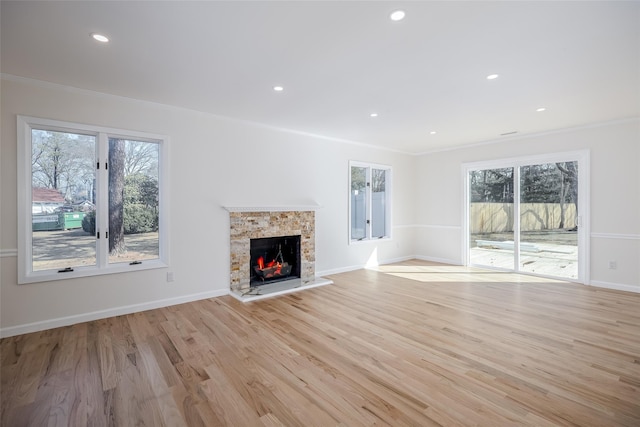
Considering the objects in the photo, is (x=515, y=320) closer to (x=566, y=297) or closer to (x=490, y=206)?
(x=566, y=297)

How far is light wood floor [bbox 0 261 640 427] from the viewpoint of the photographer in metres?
1.94

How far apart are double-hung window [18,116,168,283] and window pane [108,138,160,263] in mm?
10

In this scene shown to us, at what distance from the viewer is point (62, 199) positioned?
11.3ft

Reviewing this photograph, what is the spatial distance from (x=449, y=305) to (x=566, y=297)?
6.28 ft

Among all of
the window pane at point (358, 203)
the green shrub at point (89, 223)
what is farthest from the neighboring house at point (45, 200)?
the window pane at point (358, 203)

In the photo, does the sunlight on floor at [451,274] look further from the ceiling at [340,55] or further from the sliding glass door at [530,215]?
the ceiling at [340,55]

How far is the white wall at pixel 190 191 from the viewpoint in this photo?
3.09 metres

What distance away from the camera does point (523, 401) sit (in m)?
2.04

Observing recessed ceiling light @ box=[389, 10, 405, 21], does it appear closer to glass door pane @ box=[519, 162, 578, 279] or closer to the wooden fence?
glass door pane @ box=[519, 162, 578, 279]

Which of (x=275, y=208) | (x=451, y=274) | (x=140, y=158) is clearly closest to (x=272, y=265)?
(x=275, y=208)

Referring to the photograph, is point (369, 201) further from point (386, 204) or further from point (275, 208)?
point (275, 208)

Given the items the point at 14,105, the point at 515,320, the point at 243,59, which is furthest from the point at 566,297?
the point at 14,105

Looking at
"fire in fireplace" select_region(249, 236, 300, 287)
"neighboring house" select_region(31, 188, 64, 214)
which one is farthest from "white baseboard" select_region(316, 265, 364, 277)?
"neighboring house" select_region(31, 188, 64, 214)

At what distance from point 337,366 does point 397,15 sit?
2.81m
